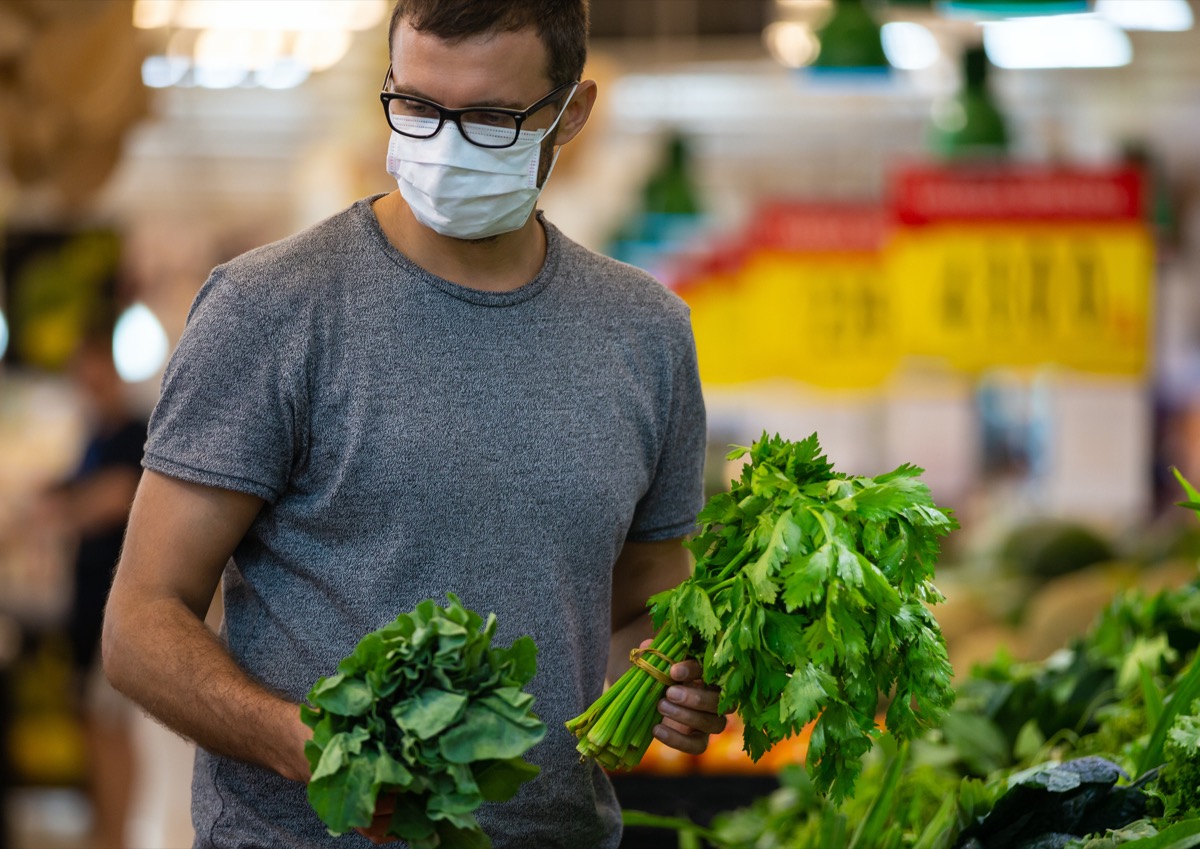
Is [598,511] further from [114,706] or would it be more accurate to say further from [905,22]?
[905,22]

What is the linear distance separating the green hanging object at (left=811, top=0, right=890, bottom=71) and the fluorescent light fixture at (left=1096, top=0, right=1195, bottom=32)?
3182 millimetres

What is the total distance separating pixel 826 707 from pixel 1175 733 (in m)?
0.50

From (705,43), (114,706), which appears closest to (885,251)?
(705,43)

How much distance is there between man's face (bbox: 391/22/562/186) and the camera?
1.93 metres

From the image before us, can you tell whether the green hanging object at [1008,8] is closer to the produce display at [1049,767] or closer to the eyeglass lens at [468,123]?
the produce display at [1049,767]

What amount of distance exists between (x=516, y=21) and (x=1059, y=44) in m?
9.34

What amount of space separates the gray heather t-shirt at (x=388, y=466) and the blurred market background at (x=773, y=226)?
1508mm

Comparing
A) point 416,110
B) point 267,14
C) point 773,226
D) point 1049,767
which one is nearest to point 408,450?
point 416,110

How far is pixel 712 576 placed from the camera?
1.83 metres

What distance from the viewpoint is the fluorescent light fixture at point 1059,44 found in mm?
9773

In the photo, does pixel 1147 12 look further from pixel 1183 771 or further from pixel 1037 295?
pixel 1183 771

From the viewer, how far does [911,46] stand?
1054 cm

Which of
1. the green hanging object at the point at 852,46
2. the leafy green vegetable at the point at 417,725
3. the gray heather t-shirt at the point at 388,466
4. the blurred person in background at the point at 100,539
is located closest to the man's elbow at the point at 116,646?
the gray heather t-shirt at the point at 388,466

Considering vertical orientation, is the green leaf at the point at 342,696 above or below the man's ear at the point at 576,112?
below
